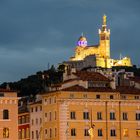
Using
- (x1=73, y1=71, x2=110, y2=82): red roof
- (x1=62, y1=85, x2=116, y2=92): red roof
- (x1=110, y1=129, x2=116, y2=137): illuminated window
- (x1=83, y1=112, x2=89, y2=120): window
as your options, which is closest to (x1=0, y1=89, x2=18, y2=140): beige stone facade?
(x1=62, y1=85, x2=116, y2=92): red roof

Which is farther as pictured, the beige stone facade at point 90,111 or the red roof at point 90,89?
the red roof at point 90,89

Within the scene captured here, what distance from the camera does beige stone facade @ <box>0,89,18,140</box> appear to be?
8769cm

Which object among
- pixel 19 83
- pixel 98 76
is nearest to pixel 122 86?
pixel 98 76

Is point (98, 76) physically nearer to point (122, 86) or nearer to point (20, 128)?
point (122, 86)

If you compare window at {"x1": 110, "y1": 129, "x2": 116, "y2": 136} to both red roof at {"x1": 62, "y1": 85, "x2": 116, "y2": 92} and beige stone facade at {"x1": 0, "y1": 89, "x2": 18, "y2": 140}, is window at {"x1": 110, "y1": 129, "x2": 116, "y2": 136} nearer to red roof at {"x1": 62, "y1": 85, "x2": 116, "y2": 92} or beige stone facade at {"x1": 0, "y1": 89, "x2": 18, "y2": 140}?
red roof at {"x1": 62, "y1": 85, "x2": 116, "y2": 92}

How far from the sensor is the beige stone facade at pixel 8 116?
87688 millimetres

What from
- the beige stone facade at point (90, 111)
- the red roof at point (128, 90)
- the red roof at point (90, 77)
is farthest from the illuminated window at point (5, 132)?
the red roof at point (128, 90)

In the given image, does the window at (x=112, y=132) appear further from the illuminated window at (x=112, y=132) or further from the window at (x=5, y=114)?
the window at (x=5, y=114)

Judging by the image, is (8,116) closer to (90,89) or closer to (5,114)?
(5,114)

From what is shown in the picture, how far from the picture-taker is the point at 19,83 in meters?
181

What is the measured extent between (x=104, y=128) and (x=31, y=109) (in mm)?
14161

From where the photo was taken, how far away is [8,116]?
8881 centimetres

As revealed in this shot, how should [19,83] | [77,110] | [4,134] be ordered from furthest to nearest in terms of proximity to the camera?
[19,83] → [77,110] → [4,134]

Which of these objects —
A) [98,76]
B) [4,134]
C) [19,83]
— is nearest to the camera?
[4,134]
